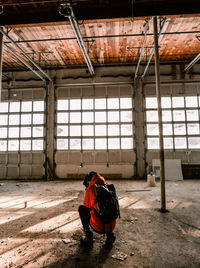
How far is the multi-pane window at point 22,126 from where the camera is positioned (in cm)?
928

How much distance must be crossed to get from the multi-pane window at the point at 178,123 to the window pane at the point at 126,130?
926 mm

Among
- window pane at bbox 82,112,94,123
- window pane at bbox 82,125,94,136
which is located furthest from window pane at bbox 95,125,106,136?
window pane at bbox 82,112,94,123

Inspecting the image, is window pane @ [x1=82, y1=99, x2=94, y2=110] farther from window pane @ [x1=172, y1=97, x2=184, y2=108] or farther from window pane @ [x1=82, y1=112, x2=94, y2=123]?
window pane @ [x1=172, y1=97, x2=184, y2=108]

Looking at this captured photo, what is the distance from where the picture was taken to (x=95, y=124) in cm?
920

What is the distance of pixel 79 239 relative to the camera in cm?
283

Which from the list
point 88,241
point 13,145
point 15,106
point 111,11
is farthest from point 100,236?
point 15,106

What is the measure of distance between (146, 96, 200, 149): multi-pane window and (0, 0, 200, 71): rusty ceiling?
241 centimetres

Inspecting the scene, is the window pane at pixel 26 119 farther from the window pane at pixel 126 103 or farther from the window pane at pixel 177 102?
the window pane at pixel 177 102

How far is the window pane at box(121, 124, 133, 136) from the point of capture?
9055mm

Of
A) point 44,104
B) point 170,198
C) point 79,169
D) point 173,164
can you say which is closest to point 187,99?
point 173,164

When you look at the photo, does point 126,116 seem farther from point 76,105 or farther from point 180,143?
point 180,143

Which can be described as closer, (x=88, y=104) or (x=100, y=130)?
(x=100, y=130)

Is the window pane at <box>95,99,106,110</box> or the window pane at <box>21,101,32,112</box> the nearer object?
the window pane at <box>95,99,106,110</box>

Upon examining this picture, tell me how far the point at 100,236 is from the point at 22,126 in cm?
811
